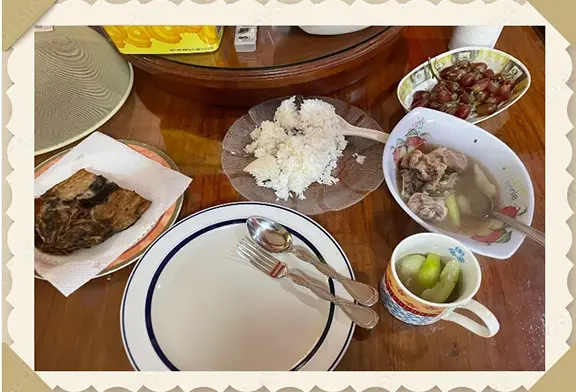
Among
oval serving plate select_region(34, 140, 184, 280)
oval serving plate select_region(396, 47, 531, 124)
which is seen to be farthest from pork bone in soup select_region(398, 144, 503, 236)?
oval serving plate select_region(34, 140, 184, 280)

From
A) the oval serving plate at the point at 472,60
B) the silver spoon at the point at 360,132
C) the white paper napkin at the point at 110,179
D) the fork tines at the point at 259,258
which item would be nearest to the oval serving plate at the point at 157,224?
the white paper napkin at the point at 110,179

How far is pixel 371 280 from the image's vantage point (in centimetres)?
59

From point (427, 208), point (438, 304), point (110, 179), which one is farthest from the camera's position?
point (110, 179)

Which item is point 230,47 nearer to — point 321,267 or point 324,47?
point 324,47

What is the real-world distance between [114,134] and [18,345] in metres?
0.36

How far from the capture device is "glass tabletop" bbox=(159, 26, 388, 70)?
2.34 feet

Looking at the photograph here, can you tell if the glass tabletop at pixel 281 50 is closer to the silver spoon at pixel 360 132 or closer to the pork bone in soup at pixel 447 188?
the silver spoon at pixel 360 132

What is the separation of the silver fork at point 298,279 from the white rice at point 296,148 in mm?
103

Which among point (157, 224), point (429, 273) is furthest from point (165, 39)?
point (429, 273)

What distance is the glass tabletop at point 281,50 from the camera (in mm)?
713

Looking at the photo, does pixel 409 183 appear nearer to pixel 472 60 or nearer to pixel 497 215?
pixel 497 215

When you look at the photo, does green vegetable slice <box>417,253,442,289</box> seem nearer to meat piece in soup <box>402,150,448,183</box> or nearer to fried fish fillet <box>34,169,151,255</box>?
meat piece in soup <box>402,150,448,183</box>

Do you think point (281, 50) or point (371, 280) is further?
point (281, 50)

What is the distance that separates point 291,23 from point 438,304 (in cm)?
42
